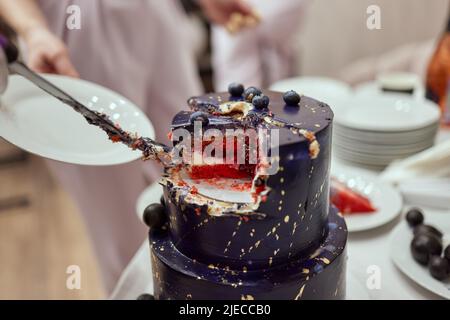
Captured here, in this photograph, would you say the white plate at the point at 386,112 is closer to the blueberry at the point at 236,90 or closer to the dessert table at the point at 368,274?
the dessert table at the point at 368,274

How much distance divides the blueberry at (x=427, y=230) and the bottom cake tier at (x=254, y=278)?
214 millimetres

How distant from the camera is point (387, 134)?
3.64 ft

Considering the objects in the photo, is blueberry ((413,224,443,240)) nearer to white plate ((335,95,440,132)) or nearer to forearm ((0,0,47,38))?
white plate ((335,95,440,132))

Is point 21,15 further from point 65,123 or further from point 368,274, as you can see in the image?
point 368,274

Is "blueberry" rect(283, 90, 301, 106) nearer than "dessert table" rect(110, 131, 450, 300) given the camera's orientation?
Yes

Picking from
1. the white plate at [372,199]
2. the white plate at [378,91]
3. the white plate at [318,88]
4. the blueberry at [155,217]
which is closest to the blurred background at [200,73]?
the white plate at [378,91]

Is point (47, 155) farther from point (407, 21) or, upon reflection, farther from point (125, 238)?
point (407, 21)

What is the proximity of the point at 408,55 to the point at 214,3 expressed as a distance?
1.30 m

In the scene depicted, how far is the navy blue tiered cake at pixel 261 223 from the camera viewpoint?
559mm

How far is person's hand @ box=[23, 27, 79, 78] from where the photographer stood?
86 cm

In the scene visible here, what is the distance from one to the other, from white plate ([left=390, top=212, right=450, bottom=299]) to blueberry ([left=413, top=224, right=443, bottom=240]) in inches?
0.9

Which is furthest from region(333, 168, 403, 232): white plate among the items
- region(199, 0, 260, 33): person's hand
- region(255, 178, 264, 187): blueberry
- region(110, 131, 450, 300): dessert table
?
region(199, 0, 260, 33): person's hand

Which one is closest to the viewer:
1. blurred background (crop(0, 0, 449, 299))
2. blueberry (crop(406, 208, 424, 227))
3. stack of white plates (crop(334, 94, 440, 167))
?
blueberry (crop(406, 208, 424, 227))
